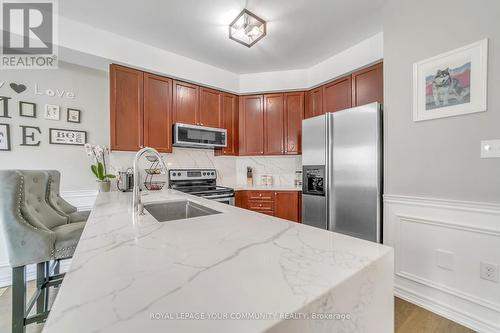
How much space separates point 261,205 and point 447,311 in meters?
2.11

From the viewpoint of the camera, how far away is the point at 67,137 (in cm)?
253

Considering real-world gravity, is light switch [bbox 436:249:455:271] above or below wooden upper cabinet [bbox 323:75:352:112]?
below

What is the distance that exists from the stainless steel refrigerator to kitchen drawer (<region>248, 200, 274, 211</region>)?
0.58 metres

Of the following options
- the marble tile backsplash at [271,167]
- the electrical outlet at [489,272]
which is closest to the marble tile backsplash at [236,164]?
the marble tile backsplash at [271,167]

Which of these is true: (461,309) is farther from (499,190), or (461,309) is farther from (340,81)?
(340,81)

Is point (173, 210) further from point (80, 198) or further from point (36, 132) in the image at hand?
point (36, 132)

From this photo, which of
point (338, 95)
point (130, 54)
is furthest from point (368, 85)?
point (130, 54)

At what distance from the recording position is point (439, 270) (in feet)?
5.45

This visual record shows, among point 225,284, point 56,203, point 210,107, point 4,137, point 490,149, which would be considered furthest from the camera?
point 210,107

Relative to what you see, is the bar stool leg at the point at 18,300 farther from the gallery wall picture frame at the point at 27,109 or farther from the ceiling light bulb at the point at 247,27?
the ceiling light bulb at the point at 247,27

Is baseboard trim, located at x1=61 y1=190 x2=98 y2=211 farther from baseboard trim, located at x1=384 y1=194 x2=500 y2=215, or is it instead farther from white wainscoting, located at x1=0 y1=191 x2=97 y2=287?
baseboard trim, located at x1=384 y1=194 x2=500 y2=215

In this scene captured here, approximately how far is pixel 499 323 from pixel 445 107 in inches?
57.8

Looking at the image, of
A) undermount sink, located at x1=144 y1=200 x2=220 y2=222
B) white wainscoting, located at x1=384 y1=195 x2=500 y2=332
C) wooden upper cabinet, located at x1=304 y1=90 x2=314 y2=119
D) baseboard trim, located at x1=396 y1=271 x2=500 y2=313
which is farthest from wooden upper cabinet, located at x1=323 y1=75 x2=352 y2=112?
undermount sink, located at x1=144 y1=200 x2=220 y2=222

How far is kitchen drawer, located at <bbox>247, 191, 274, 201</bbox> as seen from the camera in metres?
3.16
